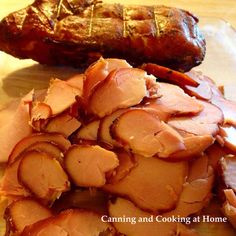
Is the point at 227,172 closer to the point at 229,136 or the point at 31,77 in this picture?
the point at 229,136

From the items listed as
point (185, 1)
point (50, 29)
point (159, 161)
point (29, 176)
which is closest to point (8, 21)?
point (50, 29)

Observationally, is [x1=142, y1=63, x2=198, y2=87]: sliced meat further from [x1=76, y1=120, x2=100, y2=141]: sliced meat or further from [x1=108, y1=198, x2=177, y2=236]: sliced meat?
[x1=108, y1=198, x2=177, y2=236]: sliced meat

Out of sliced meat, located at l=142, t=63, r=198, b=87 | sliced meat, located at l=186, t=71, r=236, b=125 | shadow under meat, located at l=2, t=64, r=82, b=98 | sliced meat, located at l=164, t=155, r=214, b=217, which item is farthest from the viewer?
shadow under meat, located at l=2, t=64, r=82, b=98

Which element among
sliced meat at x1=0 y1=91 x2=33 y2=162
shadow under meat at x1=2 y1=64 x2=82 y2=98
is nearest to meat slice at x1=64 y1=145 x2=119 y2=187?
sliced meat at x1=0 y1=91 x2=33 y2=162

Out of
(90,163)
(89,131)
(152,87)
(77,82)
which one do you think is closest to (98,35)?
(77,82)

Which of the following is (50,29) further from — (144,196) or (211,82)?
(144,196)

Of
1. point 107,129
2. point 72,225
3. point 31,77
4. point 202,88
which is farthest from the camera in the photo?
point 31,77

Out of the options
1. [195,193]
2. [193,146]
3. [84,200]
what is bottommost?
[84,200]
